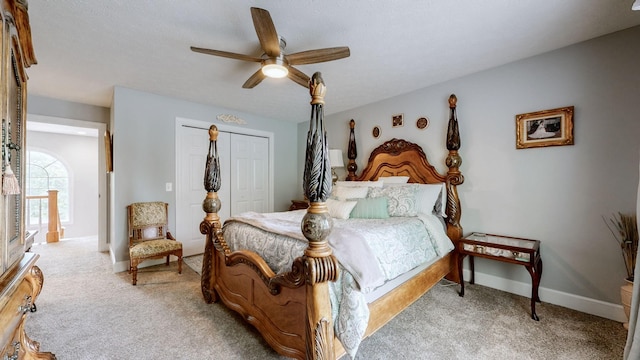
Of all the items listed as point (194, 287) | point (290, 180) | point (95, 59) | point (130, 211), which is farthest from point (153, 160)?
point (290, 180)

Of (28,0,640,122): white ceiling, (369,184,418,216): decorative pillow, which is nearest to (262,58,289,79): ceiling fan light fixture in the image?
(28,0,640,122): white ceiling

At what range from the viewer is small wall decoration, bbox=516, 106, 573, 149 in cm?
236

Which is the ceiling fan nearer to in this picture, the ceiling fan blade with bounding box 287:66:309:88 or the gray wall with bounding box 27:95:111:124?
the ceiling fan blade with bounding box 287:66:309:88

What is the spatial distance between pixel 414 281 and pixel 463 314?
0.55m

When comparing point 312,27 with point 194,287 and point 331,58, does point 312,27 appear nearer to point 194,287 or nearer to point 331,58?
point 331,58

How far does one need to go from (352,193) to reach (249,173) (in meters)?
2.36

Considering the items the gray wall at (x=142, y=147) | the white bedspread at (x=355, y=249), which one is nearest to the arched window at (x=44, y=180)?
the gray wall at (x=142, y=147)

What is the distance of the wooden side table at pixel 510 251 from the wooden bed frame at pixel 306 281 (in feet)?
1.00

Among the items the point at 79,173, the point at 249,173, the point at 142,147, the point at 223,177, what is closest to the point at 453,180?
the point at 249,173

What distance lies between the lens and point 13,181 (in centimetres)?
95

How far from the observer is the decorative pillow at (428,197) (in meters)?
2.77

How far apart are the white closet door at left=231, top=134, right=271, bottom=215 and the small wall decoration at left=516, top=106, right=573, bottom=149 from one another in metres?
3.90

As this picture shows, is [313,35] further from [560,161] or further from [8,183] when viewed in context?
[560,161]

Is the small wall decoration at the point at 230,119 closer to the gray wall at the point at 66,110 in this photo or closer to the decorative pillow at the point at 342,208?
the gray wall at the point at 66,110
